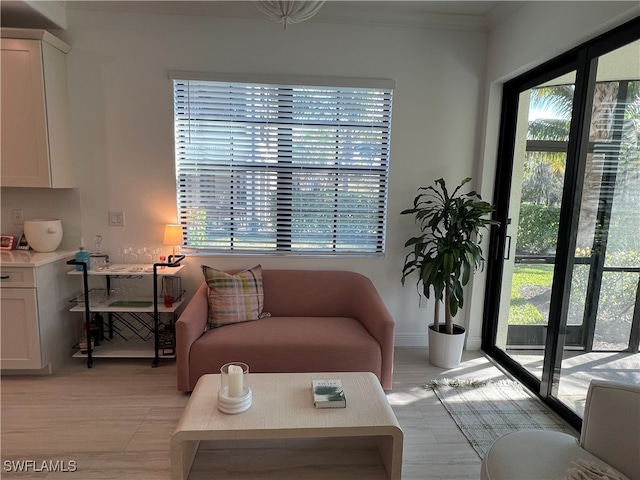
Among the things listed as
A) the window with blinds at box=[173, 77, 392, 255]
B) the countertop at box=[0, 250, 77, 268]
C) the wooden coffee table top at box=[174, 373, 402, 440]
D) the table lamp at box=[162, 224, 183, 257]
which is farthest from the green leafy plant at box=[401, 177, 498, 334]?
the countertop at box=[0, 250, 77, 268]

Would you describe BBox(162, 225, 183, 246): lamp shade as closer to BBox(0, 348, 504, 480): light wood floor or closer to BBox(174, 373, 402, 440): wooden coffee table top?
BBox(0, 348, 504, 480): light wood floor

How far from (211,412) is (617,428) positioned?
1.67m

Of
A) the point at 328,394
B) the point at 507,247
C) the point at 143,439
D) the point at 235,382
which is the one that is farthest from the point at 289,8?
the point at 507,247

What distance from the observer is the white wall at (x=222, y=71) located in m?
2.99

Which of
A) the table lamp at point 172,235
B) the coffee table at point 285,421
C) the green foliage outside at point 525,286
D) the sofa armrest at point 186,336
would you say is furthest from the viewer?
the table lamp at point 172,235

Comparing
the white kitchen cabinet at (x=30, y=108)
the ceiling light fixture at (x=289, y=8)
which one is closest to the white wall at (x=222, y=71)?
the white kitchen cabinet at (x=30, y=108)

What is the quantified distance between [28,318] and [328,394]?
2295 mm

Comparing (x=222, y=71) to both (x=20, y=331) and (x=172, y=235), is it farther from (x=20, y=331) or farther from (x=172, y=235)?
(x=20, y=331)

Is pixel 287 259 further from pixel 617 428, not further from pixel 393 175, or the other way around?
pixel 617 428

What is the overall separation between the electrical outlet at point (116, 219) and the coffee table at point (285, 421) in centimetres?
185

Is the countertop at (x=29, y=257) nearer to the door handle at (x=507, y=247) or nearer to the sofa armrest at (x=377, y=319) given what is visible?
the sofa armrest at (x=377, y=319)

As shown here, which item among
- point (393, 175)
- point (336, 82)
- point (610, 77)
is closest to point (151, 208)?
point (336, 82)

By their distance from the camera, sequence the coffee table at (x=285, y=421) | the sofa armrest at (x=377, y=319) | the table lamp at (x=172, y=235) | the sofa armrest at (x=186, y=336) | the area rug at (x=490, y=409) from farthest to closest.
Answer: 1. the table lamp at (x=172, y=235)
2. the sofa armrest at (x=377, y=319)
3. the sofa armrest at (x=186, y=336)
4. the area rug at (x=490, y=409)
5. the coffee table at (x=285, y=421)

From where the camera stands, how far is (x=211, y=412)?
5.63 feet
